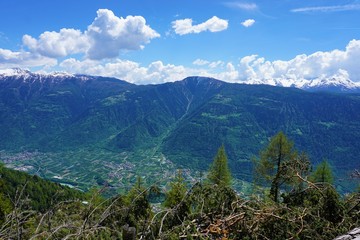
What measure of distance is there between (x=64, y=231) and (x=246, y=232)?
147 inches

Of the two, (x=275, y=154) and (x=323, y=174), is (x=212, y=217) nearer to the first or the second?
(x=275, y=154)

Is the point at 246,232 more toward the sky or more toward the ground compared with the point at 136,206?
more toward the sky

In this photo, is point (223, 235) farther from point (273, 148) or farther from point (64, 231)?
point (273, 148)

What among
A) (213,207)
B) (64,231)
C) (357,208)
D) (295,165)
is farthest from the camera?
(295,165)

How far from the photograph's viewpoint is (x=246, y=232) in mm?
4457

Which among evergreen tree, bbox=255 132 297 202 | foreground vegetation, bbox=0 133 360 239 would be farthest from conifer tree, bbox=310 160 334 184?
foreground vegetation, bbox=0 133 360 239

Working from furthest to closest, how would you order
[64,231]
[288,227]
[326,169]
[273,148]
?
[326,169] → [273,148] → [64,231] → [288,227]

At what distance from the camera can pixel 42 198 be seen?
7294cm

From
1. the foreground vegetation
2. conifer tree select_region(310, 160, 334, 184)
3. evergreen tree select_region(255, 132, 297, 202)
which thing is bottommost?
conifer tree select_region(310, 160, 334, 184)

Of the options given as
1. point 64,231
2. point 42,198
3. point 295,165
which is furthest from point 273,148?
point 42,198

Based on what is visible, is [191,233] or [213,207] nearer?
[191,233]

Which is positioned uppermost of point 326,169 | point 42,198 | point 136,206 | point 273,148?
point 136,206

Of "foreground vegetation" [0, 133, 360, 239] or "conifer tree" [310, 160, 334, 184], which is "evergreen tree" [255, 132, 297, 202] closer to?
"conifer tree" [310, 160, 334, 184]

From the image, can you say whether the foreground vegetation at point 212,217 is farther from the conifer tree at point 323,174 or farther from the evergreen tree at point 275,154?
the conifer tree at point 323,174
